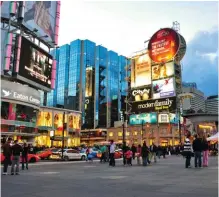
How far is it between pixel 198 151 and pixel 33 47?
40793 mm

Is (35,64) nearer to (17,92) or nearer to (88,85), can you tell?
(17,92)

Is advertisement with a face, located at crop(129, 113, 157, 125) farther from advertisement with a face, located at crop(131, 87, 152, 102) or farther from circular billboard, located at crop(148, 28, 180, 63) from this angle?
circular billboard, located at crop(148, 28, 180, 63)

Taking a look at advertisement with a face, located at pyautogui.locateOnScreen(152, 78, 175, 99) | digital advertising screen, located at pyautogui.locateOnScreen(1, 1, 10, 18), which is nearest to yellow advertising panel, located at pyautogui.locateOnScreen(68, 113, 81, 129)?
advertisement with a face, located at pyautogui.locateOnScreen(152, 78, 175, 99)

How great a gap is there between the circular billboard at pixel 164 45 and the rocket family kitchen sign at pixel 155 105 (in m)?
8.11

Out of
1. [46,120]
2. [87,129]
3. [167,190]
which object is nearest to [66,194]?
[167,190]

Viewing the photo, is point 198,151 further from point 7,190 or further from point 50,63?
point 50,63

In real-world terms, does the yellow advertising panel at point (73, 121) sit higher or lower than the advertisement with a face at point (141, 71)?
lower

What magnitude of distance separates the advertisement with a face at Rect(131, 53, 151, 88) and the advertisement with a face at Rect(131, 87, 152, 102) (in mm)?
1163

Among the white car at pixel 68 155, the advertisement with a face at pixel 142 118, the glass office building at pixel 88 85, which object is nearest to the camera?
the white car at pixel 68 155

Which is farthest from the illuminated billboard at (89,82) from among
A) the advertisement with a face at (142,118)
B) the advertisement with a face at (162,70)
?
the advertisement with a face at (162,70)

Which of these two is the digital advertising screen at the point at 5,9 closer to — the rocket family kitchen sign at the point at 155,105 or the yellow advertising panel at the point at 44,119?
the yellow advertising panel at the point at 44,119

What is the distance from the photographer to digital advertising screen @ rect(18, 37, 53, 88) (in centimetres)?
4869

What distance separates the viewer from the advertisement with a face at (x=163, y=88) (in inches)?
2356

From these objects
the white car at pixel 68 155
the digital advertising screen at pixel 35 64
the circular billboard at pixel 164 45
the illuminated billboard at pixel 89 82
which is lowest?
the white car at pixel 68 155
